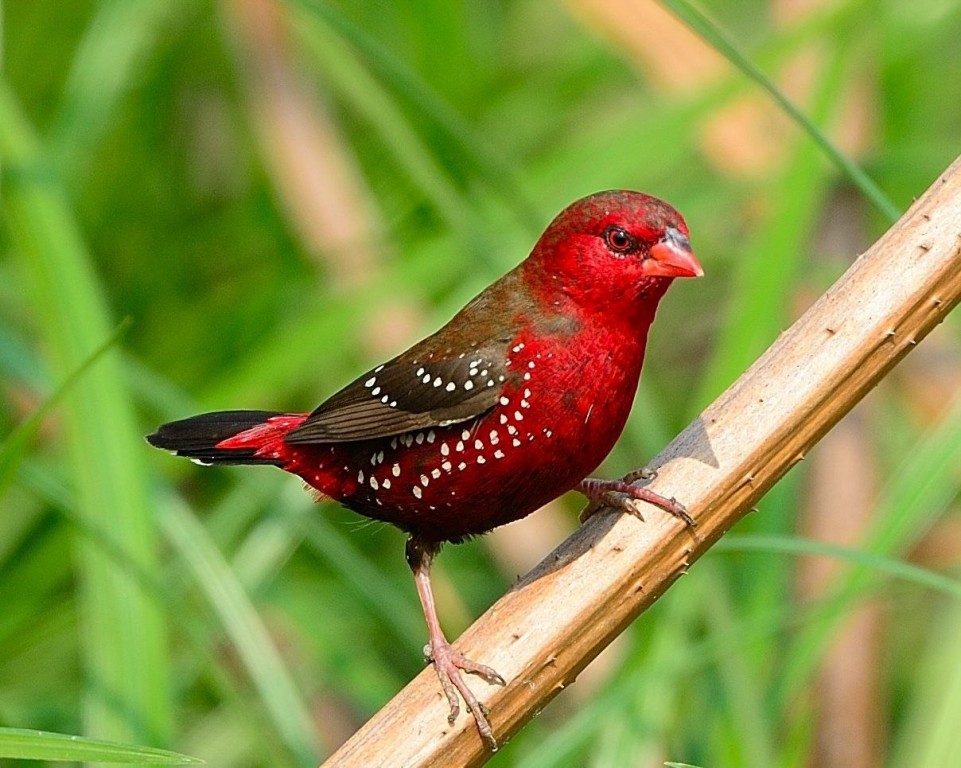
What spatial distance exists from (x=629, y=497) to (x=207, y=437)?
1.17m

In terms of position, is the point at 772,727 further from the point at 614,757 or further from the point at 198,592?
the point at 198,592

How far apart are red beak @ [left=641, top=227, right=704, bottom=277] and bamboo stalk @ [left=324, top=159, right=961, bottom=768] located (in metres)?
0.36

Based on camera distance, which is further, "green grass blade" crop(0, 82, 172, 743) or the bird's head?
"green grass blade" crop(0, 82, 172, 743)

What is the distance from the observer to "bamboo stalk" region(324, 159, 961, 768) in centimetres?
228

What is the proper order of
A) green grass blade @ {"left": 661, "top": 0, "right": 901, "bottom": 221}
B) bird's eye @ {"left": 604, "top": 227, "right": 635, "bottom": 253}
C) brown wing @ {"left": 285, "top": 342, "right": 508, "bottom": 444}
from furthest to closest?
1. brown wing @ {"left": 285, "top": 342, "right": 508, "bottom": 444}
2. bird's eye @ {"left": 604, "top": 227, "right": 635, "bottom": 253}
3. green grass blade @ {"left": 661, "top": 0, "right": 901, "bottom": 221}

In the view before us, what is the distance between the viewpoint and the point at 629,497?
254cm

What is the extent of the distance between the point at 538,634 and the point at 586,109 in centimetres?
410

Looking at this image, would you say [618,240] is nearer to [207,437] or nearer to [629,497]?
[629,497]

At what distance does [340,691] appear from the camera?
431cm

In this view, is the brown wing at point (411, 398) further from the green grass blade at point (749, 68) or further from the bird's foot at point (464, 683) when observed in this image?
the green grass blade at point (749, 68)

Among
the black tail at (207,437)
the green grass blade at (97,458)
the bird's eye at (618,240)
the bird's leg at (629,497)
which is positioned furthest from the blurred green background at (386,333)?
the bird's eye at (618,240)

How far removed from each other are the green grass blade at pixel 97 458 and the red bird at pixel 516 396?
38 cm

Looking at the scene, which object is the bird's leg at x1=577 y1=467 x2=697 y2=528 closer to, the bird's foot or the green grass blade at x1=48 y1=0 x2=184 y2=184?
the bird's foot

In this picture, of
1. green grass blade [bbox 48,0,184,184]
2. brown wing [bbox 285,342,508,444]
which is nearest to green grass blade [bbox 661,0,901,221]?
brown wing [bbox 285,342,508,444]
